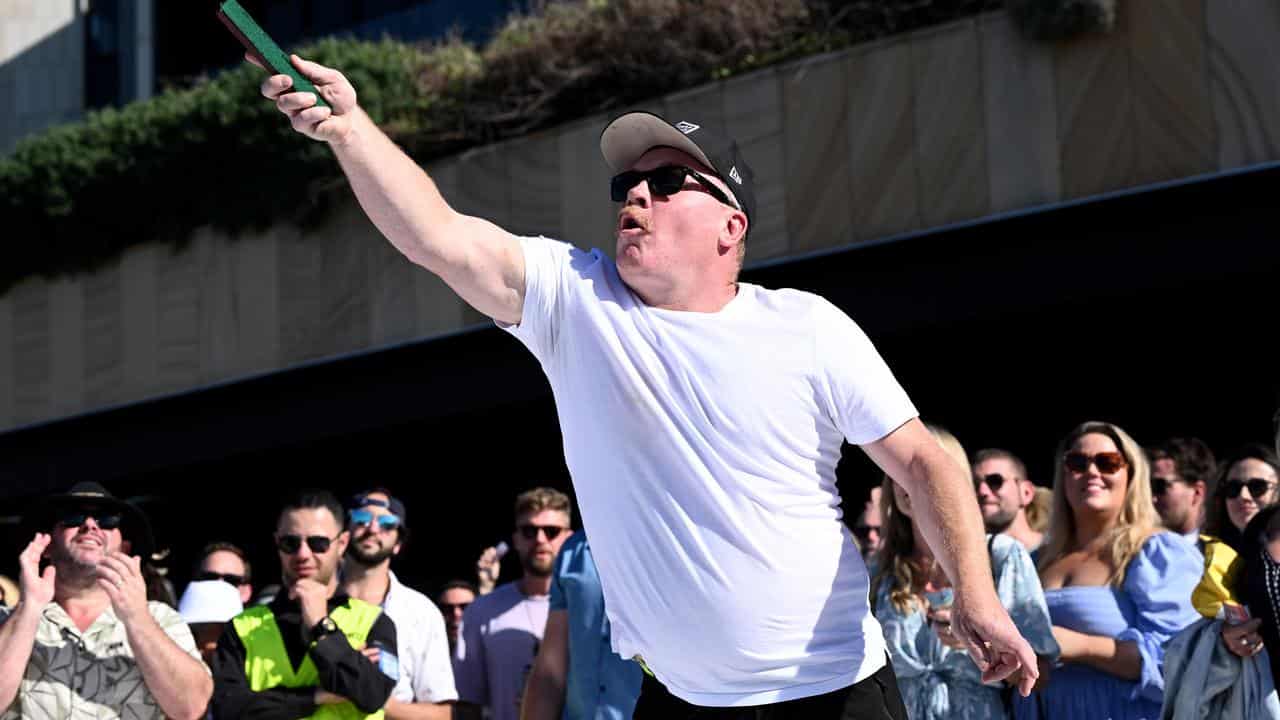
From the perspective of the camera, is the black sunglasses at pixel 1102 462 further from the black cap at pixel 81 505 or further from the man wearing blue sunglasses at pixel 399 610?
the black cap at pixel 81 505

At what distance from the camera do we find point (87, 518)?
5543 mm

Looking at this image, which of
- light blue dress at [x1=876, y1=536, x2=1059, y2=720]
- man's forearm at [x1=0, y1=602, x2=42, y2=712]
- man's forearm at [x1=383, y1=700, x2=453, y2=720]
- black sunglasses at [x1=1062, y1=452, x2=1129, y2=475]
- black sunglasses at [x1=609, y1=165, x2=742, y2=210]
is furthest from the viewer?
man's forearm at [x1=383, y1=700, x2=453, y2=720]

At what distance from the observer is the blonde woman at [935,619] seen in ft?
17.3

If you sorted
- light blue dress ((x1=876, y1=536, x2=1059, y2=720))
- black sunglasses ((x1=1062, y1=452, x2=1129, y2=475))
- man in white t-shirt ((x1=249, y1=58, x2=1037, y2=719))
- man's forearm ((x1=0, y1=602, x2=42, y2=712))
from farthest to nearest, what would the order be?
black sunglasses ((x1=1062, y1=452, x2=1129, y2=475)) → light blue dress ((x1=876, y1=536, x2=1059, y2=720)) → man's forearm ((x1=0, y1=602, x2=42, y2=712)) → man in white t-shirt ((x1=249, y1=58, x2=1037, y2=719))

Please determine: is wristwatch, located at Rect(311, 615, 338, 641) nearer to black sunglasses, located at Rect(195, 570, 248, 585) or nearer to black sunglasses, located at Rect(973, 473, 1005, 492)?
black sunglasses, located at Rect(973, 473, 1005, 492)

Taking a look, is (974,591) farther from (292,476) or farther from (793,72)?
(292,476)

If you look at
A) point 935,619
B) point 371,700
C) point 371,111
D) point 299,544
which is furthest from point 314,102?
point 371,111

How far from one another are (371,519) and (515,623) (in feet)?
2.57

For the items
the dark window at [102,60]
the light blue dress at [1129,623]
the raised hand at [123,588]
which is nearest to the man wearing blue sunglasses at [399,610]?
the raised hand at [123,588]

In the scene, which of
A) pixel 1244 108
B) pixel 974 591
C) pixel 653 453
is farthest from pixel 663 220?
pixel 1244 108

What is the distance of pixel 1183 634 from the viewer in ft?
16.9

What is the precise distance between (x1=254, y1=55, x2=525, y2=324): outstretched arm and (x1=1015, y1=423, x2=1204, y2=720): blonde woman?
3.16 meters

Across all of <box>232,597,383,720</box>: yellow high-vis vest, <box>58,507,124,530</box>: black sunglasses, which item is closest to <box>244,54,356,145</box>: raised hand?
<box>232,597,383,720</box>: yellow high-vis vest

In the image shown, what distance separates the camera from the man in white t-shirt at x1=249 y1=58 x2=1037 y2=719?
3.07 metres
